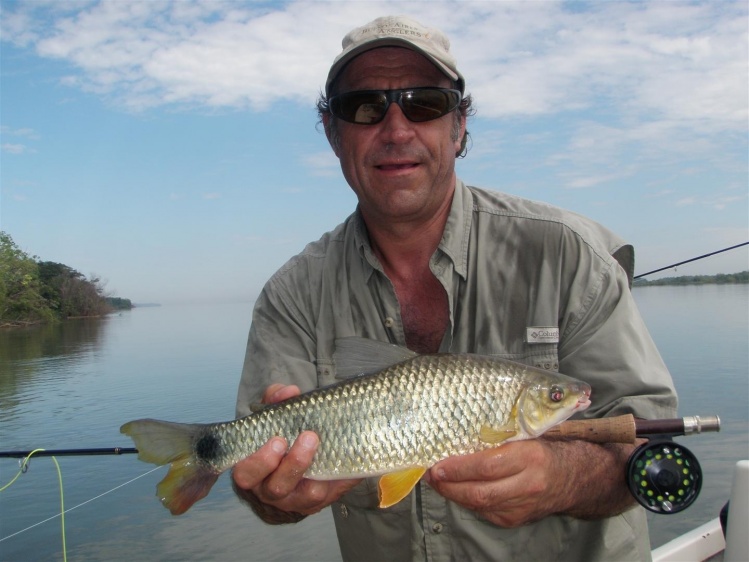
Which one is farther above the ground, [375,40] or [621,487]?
[375,40]

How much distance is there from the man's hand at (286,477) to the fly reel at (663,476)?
44.5 inches

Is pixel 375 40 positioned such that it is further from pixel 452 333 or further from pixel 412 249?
pixel 452 333

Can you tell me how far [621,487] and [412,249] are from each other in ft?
4.87

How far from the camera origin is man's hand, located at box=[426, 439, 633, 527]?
2.11m

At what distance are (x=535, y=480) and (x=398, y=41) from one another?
85.6 inches

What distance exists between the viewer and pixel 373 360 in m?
2.50

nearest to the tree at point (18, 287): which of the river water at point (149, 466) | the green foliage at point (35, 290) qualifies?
the green foliage at point (35, 290)

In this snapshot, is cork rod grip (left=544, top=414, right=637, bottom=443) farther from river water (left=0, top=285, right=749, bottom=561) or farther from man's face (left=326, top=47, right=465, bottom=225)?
river water (left=0, top=285, right=749, bottom=561)

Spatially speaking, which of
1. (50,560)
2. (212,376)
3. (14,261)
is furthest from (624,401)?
(14,261)

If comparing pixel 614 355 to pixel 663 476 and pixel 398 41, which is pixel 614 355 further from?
pixel 398 41

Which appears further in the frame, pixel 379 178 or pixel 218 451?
pixel 379 178

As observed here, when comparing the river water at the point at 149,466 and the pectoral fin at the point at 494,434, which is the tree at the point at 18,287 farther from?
the pectoral fin at the point at 494,434

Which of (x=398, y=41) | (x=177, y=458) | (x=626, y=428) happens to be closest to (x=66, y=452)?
(x=177, y=458)

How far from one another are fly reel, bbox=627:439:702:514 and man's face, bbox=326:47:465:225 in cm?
148
